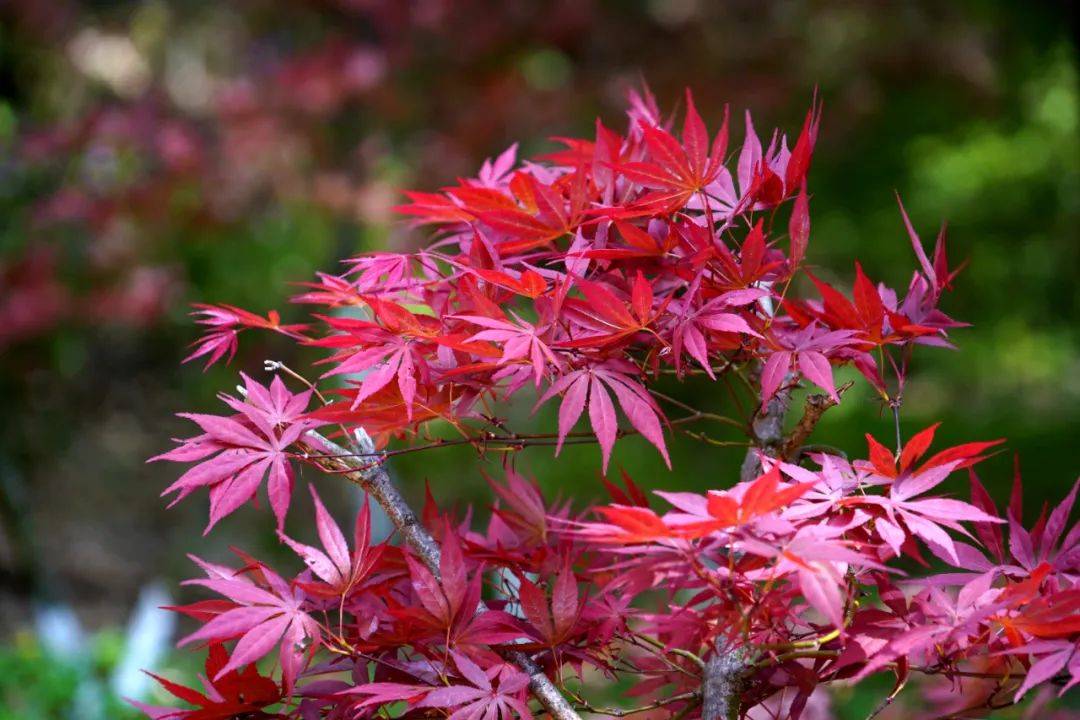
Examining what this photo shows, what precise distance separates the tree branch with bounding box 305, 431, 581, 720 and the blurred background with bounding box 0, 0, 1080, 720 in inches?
71.2

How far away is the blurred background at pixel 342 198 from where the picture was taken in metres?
3.47

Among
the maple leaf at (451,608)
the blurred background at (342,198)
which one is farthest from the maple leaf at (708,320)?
the blurred background at (342,198)

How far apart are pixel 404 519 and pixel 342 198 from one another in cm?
275

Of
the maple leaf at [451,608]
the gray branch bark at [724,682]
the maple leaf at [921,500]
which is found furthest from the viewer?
the gray branch bark at [724,682]

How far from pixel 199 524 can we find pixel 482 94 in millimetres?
2678

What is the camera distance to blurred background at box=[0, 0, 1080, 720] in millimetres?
3471

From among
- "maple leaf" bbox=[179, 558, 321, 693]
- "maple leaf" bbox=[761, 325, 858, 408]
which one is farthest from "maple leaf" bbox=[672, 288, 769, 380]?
"maple leaf" bbox=[179, 558, 321, 693]

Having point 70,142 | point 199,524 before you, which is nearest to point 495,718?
point 70,142

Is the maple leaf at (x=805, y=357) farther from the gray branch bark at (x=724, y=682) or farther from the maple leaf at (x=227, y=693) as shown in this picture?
the maple leaf at (x=227, y=693)

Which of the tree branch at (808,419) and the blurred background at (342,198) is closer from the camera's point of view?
the tree branch at (808,419)

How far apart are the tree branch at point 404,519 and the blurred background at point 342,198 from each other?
181 centimetres

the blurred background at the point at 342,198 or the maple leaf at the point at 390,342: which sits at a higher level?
the maple leaf at the point at 390,342

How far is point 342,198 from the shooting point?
3.57 m

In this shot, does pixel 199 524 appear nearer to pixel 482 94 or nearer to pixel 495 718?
pixel 482 94
